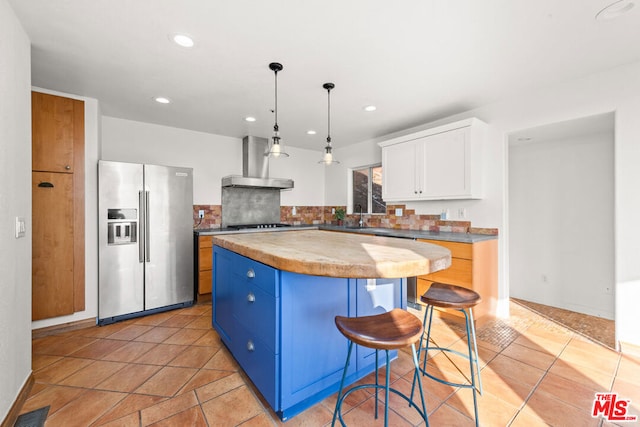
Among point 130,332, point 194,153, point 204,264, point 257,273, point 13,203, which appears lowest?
point 130,332

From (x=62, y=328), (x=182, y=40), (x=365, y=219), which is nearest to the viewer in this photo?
(x=182, y=40)

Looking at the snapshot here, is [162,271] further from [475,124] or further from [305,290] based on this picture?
[475,124]

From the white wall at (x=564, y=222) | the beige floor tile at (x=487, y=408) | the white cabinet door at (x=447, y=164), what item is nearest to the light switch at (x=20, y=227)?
the beige floor tile at (x=487, y=408)

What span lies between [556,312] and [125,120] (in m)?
5.79

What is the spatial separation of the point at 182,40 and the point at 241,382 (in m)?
2.43

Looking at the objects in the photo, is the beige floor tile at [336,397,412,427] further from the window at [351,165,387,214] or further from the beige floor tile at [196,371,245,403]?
the window at [351,165,387,214]

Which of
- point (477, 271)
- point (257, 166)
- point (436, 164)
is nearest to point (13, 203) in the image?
point (257, 166)

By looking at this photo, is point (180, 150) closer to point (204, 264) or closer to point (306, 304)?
point (204, 264)

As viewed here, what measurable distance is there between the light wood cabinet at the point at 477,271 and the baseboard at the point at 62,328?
11.6 feet

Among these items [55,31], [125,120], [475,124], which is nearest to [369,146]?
[475,124]

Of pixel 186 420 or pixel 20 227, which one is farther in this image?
pixel 20 227

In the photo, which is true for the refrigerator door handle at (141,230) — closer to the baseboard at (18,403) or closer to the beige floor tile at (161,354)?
the beige floor tile at (161,354)

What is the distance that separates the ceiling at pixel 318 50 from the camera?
1663 millimetres

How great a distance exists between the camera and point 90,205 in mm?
2832
